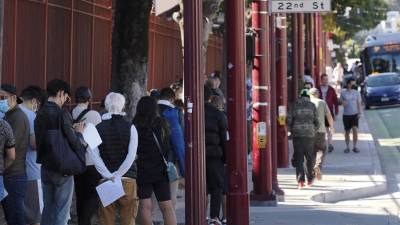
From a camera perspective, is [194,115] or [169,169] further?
[169,169]

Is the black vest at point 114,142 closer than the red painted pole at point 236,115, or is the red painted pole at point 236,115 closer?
the black vest at point 114,142

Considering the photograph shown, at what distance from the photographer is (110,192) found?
9289mm

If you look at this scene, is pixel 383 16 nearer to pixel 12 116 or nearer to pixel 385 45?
pixel 385 45

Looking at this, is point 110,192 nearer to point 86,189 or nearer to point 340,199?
point 86,189

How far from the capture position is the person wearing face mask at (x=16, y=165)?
390 inches

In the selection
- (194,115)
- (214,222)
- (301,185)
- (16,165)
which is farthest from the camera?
(301,185)

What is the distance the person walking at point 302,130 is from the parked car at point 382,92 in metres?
26.3

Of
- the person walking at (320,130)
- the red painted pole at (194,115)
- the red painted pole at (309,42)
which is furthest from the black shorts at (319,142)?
the red painted pole at (309,42)

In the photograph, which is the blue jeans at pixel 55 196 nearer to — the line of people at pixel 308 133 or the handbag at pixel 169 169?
the handbag at pixel 169 169

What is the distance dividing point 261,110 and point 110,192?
590 centimetres

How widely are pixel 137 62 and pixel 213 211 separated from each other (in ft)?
7.01

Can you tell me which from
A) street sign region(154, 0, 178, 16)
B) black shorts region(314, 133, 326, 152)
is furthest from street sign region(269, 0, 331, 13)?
street sign region(154, 0, 178, 16)

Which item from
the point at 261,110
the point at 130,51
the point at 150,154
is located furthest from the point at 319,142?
the point at 150,154

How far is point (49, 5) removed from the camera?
15.0m
